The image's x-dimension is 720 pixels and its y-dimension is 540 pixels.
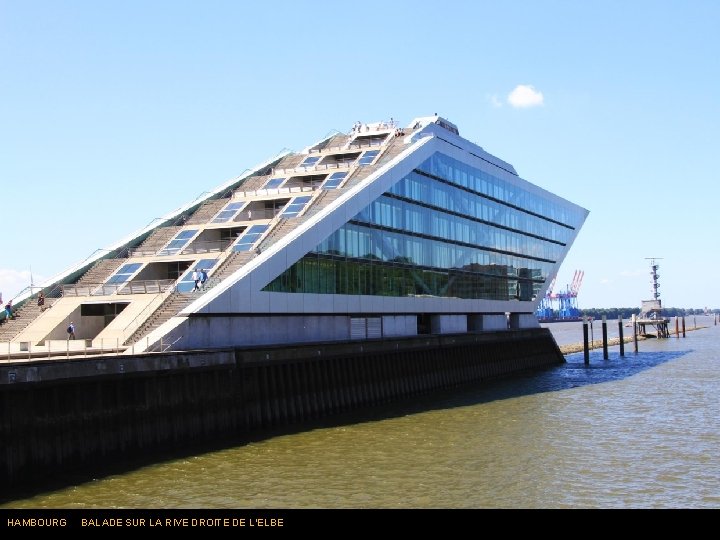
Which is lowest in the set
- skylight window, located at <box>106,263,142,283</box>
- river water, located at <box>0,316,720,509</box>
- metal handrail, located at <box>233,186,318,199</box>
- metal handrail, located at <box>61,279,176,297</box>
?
river water, located at <box>0,316,720,509</box>

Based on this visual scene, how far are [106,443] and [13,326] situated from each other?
59.2ft

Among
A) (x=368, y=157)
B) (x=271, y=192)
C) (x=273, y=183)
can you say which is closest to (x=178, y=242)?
(x=271, y=192)

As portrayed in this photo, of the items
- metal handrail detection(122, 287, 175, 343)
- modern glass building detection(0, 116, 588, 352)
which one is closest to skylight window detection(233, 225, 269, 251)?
modern glass building detection(0, 116, 588, 352)

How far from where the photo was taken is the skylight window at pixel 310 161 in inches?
2749

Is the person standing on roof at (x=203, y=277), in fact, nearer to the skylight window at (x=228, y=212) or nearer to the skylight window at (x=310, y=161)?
the skylight window at (x=228, y=212)

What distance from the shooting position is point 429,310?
214 ft

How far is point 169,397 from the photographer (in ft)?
111

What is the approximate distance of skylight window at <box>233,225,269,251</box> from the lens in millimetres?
49938

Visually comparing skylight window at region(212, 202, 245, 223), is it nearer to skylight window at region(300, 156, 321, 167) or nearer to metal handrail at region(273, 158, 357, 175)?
metal handrail at region(273, 158, 357, 175)

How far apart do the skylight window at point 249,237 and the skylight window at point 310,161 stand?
17.9m

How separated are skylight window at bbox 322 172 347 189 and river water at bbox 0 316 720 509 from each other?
1968cm

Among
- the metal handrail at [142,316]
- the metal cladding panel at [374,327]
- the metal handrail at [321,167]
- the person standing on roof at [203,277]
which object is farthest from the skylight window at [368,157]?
the metal handrail at [142,316]
